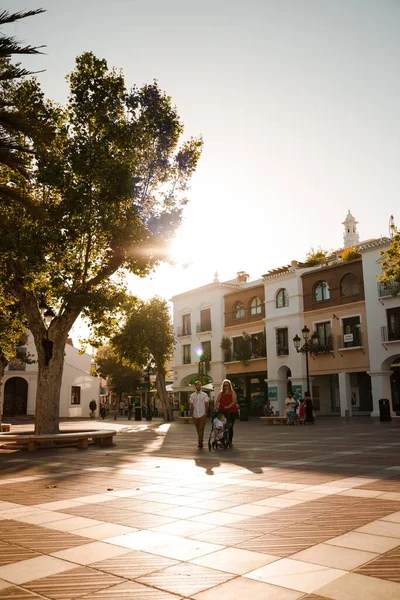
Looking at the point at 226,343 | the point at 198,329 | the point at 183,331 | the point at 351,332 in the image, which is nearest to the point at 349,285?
the point at 351,332

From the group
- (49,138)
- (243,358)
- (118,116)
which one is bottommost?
(243,358)

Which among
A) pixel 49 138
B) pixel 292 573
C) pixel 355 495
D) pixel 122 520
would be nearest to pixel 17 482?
pixel 122 520

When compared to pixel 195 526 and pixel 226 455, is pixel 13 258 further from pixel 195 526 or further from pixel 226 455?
pixel 195 526

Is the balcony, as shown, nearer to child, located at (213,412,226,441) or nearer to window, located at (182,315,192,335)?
window, located at (182,315,192,335)

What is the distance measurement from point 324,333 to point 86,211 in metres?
24.7

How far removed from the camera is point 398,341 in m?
31.5

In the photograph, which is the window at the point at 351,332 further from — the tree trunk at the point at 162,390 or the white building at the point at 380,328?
the tree trunk at the point at 162,390

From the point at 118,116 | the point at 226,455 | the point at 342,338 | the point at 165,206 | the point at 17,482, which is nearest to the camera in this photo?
the point at 17,482

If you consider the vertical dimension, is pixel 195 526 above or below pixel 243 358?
below

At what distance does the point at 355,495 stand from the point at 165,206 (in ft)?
42.6

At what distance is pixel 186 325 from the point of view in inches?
1905

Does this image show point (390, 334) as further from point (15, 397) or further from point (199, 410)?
point (15, 397)

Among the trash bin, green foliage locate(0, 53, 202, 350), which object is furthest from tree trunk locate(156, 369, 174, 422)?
green foliage locate(0, 53, 202, 350)

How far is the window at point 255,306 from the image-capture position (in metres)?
42.2
